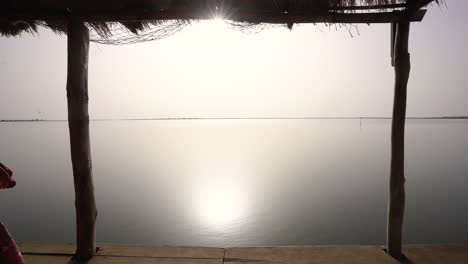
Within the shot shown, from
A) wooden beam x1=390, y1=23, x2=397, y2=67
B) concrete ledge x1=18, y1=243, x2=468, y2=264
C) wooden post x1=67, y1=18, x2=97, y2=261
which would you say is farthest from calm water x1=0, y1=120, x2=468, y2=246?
wooden beam x1=390, y1=23, x2=397, y2=67

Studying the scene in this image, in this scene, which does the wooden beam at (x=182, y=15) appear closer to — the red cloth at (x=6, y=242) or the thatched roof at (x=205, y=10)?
the thatched roof at (x=205, y=10)

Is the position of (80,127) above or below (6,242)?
above

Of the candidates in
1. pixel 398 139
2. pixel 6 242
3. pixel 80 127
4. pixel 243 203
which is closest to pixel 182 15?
pixel 80 127

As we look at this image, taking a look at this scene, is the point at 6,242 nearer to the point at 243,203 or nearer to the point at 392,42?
the point at 392,42

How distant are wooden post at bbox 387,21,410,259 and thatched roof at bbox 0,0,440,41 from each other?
30 cm

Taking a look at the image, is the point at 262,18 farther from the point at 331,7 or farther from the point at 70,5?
the point at 70,5

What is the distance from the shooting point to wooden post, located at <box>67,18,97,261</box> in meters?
3.54

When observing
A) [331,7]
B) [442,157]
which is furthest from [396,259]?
[442,157]

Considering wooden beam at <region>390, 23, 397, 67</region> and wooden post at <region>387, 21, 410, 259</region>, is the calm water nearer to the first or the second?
wooden post at <region>387, 21, 410, 259</region>

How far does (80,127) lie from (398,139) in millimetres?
3797

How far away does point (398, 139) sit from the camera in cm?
366

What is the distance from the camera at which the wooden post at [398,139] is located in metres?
3.56

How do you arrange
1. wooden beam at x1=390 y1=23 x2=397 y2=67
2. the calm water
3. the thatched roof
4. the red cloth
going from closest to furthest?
1. the red cloth
2. the thatched roof
3. wooden beam at x1=390 y1=23 x2=397 y2=67
4. the calm water

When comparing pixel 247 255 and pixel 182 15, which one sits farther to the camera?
pixel 247 255
